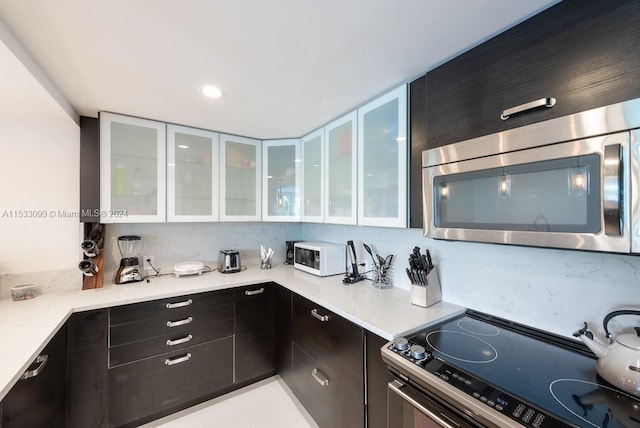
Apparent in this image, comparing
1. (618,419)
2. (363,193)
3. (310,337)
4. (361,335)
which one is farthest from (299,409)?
(618,419)

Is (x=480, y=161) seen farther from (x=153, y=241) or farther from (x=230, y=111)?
(x=153, y=241)

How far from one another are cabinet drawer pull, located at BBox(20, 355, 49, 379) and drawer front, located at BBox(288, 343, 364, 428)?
1.37m

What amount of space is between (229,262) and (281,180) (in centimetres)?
93

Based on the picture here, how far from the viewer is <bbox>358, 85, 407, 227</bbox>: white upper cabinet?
59.8 inches

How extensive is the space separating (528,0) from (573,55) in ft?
0.92

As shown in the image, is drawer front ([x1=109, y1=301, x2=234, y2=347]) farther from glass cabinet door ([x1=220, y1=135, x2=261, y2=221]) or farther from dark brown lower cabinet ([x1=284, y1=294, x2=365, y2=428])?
glass cabinet door ([x1=220, y1=135, x2=261, y2=221])

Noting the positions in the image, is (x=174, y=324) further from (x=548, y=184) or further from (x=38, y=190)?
(x=548, y=184)

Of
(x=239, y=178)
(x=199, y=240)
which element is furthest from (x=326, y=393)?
(x=239, y=178)

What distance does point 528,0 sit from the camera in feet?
3.07

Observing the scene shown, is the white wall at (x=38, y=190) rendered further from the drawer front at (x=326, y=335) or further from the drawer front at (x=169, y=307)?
the drawer front at (x=326, y=335)

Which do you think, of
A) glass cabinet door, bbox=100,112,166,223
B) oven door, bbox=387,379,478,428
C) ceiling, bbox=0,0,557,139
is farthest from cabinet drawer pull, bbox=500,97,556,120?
glass cabinet door, bbox=100,112,166,223

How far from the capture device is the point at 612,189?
0.75 m

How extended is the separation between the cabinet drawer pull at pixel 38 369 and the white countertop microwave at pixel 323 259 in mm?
1660

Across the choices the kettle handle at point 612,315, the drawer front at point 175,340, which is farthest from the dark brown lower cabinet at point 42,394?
the kettle handle at point 612,315
